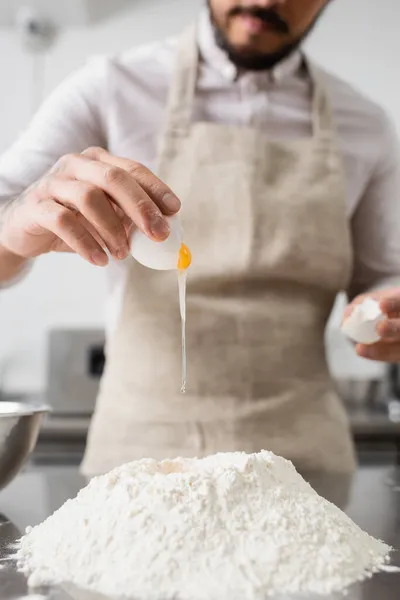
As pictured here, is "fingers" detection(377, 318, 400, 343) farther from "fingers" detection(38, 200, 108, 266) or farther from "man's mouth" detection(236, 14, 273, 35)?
"man's mouth" detection(236, 14, 273, 35)

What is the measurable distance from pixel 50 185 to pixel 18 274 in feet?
1.24

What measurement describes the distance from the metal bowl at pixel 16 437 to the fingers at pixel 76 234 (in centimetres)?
Answer: 18

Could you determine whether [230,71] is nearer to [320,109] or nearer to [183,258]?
[320,109]

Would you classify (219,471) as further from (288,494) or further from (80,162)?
(80,162)

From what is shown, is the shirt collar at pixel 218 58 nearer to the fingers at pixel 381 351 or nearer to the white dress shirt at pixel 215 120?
the white dress shirt at pixel 215 120

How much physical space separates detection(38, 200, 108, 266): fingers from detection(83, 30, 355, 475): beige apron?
1.23ft

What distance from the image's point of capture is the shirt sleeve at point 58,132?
3.91 feet

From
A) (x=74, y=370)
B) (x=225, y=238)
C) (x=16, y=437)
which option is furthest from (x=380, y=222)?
(x=74, y=370)

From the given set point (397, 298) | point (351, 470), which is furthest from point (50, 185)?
point (351, 470)

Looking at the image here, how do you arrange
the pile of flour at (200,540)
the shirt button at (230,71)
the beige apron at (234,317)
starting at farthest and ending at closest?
the shirt button at (230,71) < the beige apron at (234,317) < the pile of flour at (200,540)

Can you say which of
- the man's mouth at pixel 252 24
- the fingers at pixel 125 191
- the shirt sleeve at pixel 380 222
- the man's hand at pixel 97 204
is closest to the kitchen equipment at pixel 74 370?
the shirt sleeve at pixel 380 222

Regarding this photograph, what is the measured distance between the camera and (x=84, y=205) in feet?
2.48

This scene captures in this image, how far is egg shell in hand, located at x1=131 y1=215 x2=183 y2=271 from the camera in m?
0.72

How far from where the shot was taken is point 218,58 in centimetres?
129
